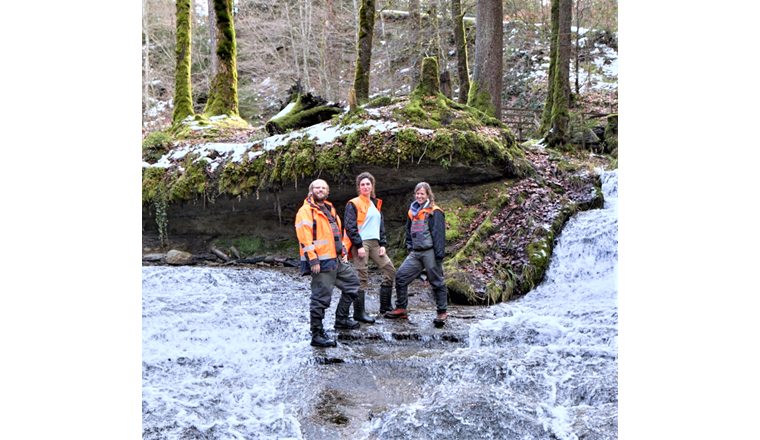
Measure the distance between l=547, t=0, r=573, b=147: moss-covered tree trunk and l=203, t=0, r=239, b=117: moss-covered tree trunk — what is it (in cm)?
1044

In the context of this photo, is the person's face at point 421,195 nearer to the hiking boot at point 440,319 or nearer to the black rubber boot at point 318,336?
the hiking boot at point 440,319

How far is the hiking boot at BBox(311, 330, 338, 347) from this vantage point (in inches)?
248

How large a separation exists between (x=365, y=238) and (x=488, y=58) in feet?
28.9

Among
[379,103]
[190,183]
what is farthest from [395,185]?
[190,183]

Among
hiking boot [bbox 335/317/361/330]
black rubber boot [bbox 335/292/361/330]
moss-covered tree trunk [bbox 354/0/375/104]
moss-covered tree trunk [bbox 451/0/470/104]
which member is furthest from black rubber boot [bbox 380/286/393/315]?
moss-covered tree trunk [bbox 451/0/470/104]

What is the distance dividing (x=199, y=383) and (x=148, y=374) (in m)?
0.69

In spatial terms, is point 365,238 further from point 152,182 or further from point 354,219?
point 152,182

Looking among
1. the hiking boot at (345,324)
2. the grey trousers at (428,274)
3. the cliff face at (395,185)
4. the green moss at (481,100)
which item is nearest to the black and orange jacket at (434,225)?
the grey trousers at (428,274)

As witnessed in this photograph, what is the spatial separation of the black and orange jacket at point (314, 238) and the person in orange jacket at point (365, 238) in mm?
682

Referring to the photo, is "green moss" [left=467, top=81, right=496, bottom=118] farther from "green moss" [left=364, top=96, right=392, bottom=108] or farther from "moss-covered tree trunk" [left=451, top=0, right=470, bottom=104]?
"moss-covered tree trunk" [left=451, top=0, right=470, bottom=104]

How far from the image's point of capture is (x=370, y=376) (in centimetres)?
550

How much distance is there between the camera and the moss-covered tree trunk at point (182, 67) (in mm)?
15998
